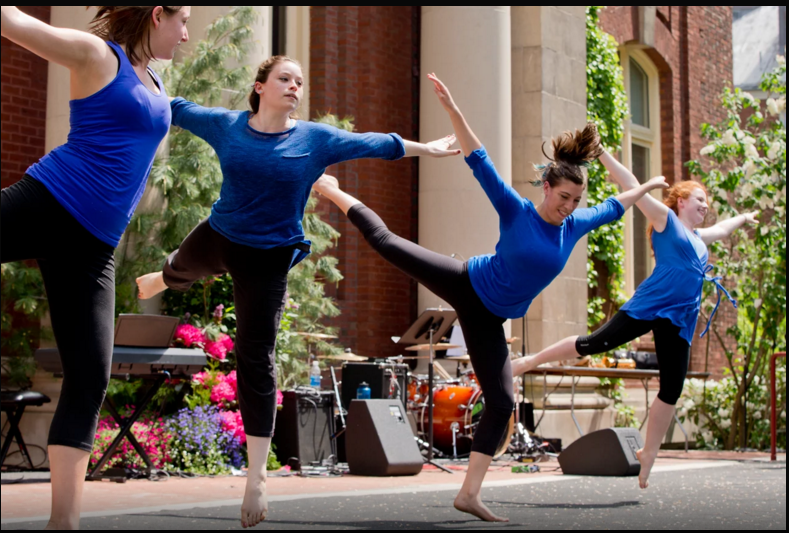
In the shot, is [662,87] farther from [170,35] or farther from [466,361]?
[170,35]

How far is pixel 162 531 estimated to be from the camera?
4406 millimetres

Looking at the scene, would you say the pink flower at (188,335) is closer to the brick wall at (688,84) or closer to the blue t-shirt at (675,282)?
the blue t-shirt at (675,282)

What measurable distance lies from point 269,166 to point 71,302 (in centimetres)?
130

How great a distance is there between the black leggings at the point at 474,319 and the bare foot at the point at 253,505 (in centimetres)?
127

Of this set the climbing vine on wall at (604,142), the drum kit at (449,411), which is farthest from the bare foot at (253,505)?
the climbing vine on wall at (604,142)

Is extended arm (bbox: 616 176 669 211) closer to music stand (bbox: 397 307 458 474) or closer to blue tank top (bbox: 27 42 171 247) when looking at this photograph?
blue tank top (bbox: 27 42 171 247)

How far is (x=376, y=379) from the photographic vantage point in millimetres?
9852

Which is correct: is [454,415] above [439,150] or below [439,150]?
below

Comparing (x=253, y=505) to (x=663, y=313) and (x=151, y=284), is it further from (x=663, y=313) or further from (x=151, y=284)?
(x=663, y=313)

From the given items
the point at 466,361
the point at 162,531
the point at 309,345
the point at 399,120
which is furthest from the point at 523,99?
the point at 162,531

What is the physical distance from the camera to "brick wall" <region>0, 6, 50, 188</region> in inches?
373

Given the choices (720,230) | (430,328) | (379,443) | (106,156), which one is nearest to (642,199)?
(720,230)

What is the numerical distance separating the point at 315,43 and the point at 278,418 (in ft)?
17.7

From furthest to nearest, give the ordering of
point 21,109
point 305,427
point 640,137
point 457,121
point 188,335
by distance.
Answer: point 640,137
point 21,109
point 305,427
point 188,335
point 457,121
